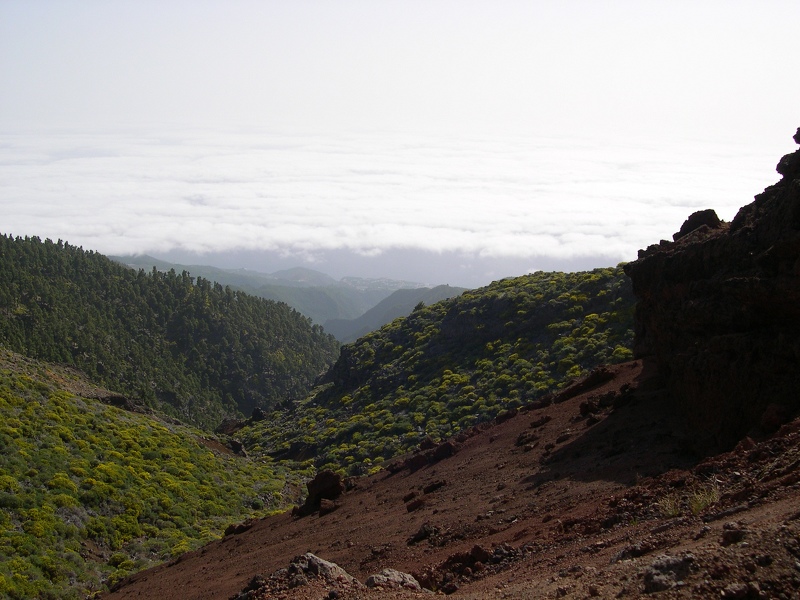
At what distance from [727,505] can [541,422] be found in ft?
45.7

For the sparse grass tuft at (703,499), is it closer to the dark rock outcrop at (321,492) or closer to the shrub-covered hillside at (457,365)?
the dark rock outcrop at (321,492)

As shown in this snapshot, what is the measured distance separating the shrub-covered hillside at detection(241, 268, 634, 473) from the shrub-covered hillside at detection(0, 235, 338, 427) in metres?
25.5

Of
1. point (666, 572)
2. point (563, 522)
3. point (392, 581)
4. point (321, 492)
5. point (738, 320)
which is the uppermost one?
point (738, 320)

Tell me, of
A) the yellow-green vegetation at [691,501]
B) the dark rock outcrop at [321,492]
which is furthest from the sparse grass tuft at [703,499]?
the dark rock outcrop at [321,492]

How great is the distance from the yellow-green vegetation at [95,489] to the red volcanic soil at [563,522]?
3.34m

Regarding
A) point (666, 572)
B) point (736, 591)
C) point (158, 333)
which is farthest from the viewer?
point (158, 333)

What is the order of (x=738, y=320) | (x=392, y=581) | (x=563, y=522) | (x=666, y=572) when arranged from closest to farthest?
(x=666, y=572) < (x=392, y=581) < (x=563, y=522) < (x=738, y=320)

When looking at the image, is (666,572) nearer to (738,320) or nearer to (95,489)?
(738,320)

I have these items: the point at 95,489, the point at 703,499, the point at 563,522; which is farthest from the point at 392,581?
the point at 95,489

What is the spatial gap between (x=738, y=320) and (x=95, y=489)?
81.6ft

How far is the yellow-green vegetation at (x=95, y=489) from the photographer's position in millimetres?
24578

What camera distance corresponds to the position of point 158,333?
10256 centimetres

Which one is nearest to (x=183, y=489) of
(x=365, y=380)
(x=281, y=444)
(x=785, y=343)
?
(x=281, y=444)

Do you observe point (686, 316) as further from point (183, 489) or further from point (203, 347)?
point (203, 347)
